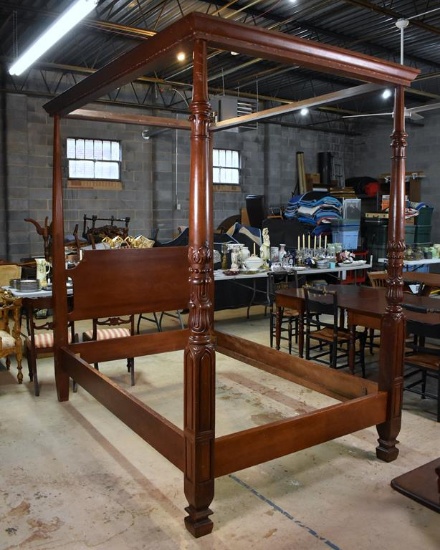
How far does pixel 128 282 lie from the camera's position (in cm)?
441

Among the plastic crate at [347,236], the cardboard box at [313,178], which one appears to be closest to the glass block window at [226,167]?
the cardboard box at [313,178]

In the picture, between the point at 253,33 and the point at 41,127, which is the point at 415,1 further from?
the point at 41,127

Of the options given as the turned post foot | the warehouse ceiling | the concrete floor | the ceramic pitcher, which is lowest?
the concrete floor

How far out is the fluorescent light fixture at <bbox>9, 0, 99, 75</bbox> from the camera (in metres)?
4.82

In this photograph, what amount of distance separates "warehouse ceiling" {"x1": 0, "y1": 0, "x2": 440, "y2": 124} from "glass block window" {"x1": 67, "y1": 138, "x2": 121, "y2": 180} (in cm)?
101

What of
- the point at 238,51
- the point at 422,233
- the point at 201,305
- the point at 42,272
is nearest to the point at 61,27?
the point at 42,272

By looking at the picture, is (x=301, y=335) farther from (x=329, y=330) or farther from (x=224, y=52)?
(x=224, y=52)

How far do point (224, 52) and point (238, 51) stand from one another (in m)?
6.96

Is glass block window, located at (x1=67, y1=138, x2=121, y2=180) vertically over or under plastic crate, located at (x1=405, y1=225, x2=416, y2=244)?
over

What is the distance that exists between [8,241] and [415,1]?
7773 mm

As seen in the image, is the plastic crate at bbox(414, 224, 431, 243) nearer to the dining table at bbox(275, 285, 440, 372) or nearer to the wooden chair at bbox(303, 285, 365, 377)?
the dining table at bbox(275, 285, 440, 372)

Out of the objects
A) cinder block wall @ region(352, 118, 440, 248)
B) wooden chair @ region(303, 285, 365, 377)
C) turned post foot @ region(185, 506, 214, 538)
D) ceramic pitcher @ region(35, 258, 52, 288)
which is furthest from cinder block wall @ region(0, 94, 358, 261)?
turned post foot @ region(185, 506, 214, 538)

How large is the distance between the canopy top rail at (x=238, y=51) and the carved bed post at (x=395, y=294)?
0.97ft

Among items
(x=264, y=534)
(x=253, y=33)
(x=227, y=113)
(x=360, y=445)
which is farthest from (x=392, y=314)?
(x=227, y=113)
